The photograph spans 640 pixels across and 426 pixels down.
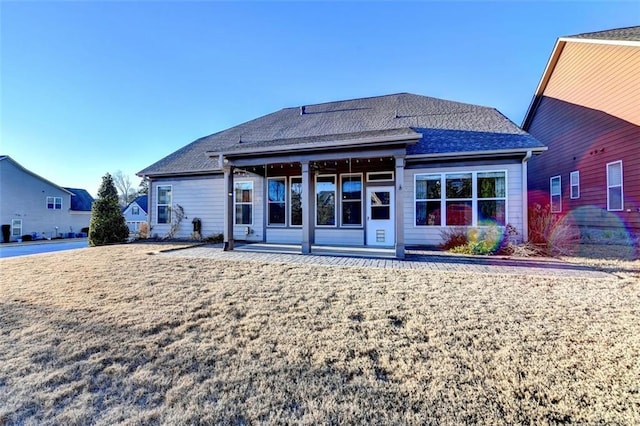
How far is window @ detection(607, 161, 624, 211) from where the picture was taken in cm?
1016

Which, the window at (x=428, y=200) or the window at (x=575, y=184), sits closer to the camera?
the window at (x=428, y=200)

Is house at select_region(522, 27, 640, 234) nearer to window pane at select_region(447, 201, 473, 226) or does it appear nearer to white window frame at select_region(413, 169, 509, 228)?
white window frame at select_region(413, 169, 509, 228)

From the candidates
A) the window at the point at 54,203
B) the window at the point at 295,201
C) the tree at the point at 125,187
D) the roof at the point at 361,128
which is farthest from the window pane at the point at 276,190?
the tree at the point at 125,187

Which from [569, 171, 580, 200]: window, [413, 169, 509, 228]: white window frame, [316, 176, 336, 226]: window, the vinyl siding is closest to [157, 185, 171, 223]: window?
[316, 176, 336, 226]: window

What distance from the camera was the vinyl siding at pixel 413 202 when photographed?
29.7 feet

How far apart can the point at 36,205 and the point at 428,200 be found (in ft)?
120

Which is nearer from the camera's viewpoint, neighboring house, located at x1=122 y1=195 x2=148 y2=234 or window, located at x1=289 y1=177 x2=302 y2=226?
window, located at x1=289 y1=177 x2=302 y2=226

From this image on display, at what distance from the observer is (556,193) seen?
13656 millimetres

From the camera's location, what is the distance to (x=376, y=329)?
370 centimetres

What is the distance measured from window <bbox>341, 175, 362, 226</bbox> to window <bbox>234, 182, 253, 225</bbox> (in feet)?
13.2

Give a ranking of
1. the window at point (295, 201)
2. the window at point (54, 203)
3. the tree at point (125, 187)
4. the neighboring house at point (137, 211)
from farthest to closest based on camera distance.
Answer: the tree at point (125, 187) → the neighboring house at point (137, 211) → the window at point (54, 203) → the window at point (295, 201)

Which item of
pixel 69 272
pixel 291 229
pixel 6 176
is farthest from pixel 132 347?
pixel 6 176

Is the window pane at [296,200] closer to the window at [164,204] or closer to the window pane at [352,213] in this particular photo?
the window pane at [352,213]

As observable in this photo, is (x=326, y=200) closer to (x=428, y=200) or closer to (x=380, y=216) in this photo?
(x=380, y=216)
